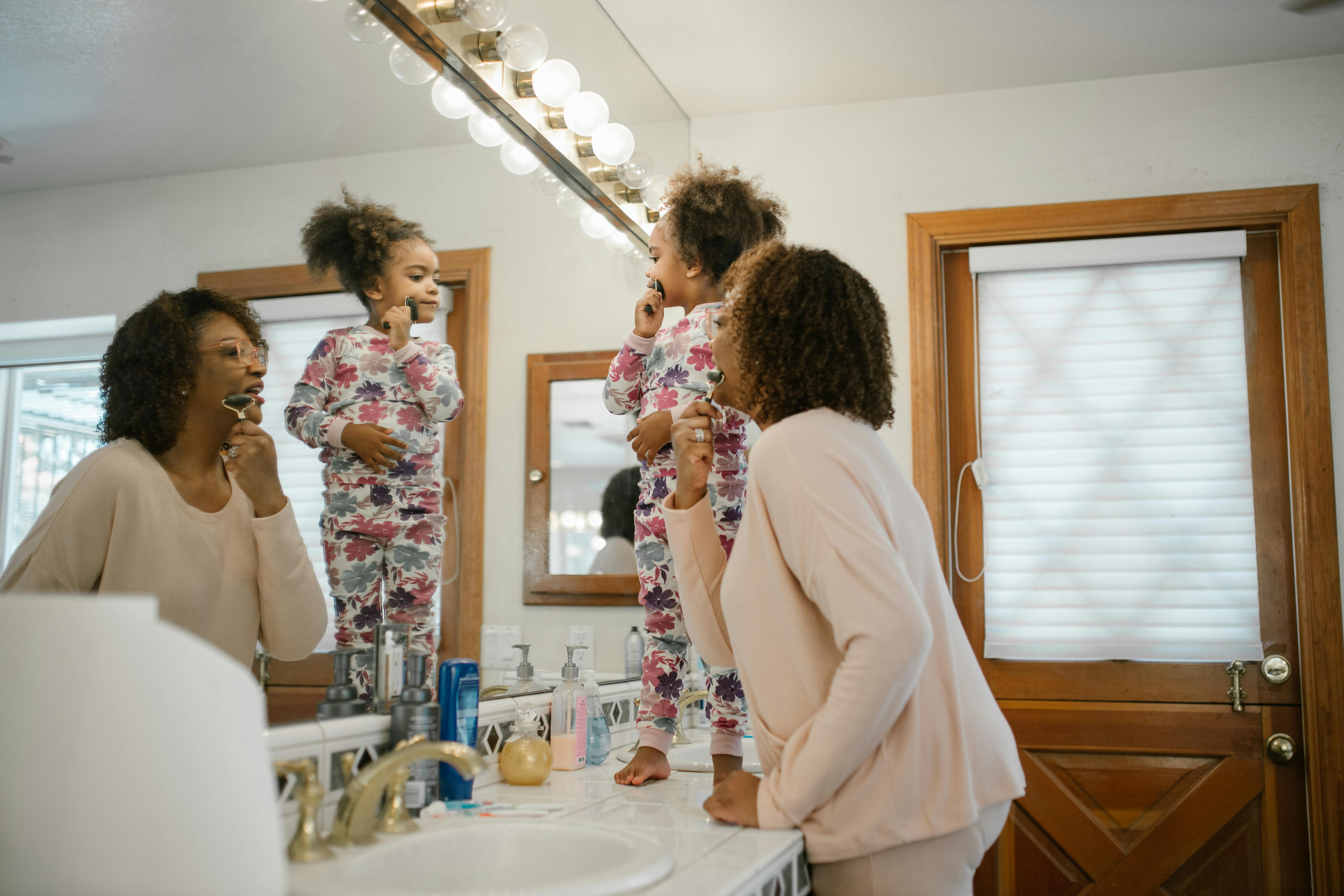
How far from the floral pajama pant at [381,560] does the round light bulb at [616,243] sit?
3.19ft

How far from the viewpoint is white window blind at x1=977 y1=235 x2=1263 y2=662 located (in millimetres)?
2387

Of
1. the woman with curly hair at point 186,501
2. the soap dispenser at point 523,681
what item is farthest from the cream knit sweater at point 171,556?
the soap dispenser at point 523,681

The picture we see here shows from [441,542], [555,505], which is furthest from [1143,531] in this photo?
[441,542]

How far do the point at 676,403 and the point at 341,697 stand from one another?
2.58 feet

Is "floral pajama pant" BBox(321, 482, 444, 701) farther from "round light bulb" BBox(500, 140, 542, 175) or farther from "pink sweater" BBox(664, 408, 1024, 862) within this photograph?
"round light bulb" BBox(500, 140, 542, 175)

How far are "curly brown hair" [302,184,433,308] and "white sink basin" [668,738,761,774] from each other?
883mm

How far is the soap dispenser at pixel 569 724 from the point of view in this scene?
1.62m

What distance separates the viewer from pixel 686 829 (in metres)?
1.13

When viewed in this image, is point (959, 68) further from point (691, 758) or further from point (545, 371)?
point (691, 758)

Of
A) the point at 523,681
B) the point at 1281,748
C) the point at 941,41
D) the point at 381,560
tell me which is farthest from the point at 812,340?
the point at 1281,748

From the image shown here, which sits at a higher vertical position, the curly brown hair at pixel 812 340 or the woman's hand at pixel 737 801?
the curly brown hair at pixel 812 340

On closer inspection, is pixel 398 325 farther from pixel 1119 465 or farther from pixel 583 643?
pixel 1119 465

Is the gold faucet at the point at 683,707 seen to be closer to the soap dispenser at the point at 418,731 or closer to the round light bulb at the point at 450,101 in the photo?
the soap dispenser at the point at 418,731

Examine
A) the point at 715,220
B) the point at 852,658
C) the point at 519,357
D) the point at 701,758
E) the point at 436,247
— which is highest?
the point at 715,220
